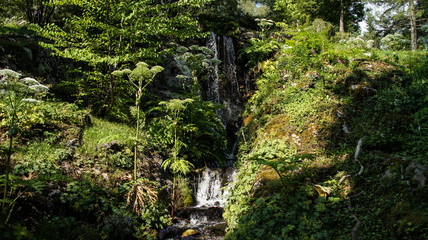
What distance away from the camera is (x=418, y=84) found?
4793 millimetres

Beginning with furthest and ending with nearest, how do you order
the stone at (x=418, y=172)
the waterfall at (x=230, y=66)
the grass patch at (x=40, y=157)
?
the waterfall at (x=230, y=66)
the grass patch at (x=40, y=157)
the stone at (x=418, y=172)

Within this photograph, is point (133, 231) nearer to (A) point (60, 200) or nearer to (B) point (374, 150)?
(A) point (60, 200)

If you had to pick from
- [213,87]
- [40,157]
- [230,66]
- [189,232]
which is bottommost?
[189,232]

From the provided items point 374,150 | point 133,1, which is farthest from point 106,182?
point 374,150

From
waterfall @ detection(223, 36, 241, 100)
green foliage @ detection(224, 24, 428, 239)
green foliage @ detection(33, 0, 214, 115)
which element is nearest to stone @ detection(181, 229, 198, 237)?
green foliage @ detection(224, 24, 428, 239)

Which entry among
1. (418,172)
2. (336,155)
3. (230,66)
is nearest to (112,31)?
(336,155)

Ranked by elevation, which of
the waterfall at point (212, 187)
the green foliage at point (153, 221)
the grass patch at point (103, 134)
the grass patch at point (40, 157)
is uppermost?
the grass patch at point (103, 134)

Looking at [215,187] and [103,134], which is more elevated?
[103,134]

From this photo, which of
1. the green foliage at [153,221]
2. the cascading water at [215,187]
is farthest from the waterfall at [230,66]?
the green foliage at [153,221]

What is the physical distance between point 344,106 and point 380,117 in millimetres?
875

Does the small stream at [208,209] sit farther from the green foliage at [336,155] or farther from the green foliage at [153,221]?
the green foliage at [336,155]

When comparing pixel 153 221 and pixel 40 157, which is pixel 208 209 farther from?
pixel 40 157

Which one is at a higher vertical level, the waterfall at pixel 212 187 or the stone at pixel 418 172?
the stone at pixel 418 172

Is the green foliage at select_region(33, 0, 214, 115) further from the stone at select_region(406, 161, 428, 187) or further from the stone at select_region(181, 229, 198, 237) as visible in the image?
the stone at select_region(406, 161, 428, 187)
